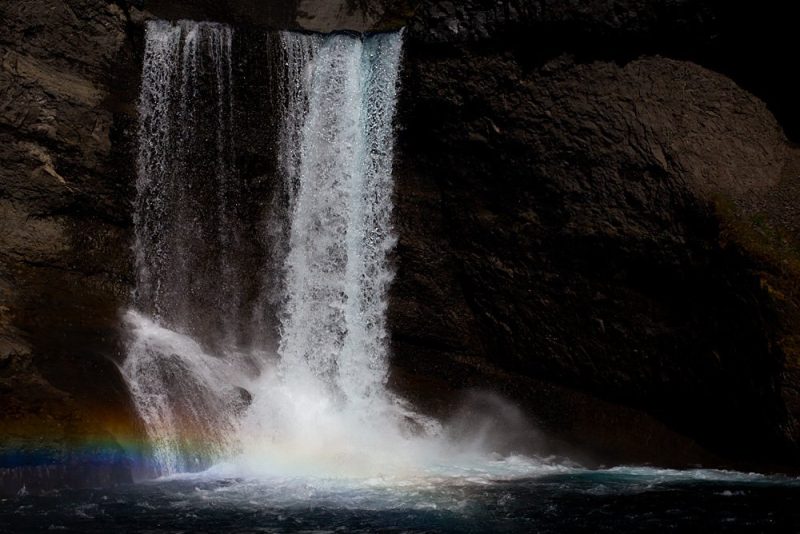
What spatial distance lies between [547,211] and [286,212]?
456 cm

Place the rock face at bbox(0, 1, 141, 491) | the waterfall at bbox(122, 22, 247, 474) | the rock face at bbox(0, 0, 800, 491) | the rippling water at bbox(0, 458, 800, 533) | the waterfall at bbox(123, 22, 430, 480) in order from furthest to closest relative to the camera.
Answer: the waterfall at bbox(122, 22, 247, 474) → the waterfall at bbox(123, 22, 430, 480) → the rock face at bbox(0, 0, 800, 491) → the rock face at bbox(0, 1, 141, 491) → the rippling water at bbox(0, 458, 800, 533)

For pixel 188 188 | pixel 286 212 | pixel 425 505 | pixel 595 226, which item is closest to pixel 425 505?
pixel 425 505

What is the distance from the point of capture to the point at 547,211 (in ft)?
48.7

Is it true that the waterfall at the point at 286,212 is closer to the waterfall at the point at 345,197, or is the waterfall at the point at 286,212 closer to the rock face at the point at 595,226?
the waterfall at the point at 345,197

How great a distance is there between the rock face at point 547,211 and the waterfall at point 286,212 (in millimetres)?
390

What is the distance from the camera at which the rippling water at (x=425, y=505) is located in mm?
9625

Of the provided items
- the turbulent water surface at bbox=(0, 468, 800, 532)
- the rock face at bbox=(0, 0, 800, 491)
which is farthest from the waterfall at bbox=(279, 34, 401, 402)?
the turbulent water surface at bbox=(0, 468, 800, 532)

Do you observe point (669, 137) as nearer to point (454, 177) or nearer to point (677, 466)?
point (454, 177)

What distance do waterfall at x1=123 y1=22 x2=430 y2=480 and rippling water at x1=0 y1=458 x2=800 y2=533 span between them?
3.24 metres

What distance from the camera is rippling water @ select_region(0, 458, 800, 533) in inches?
379

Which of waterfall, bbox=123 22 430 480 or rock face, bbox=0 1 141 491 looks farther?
waterfall, bbox=123 22 430 480

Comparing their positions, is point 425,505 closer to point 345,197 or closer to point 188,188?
point 345,197

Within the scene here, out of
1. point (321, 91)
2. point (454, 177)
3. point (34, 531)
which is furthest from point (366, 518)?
point (321, 91)

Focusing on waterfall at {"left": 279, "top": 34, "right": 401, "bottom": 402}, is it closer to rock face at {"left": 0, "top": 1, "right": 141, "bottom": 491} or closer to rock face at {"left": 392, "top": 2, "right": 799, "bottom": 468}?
rock face at {"left": 392, "top": 2, "right": 799, "bottom": 468}
